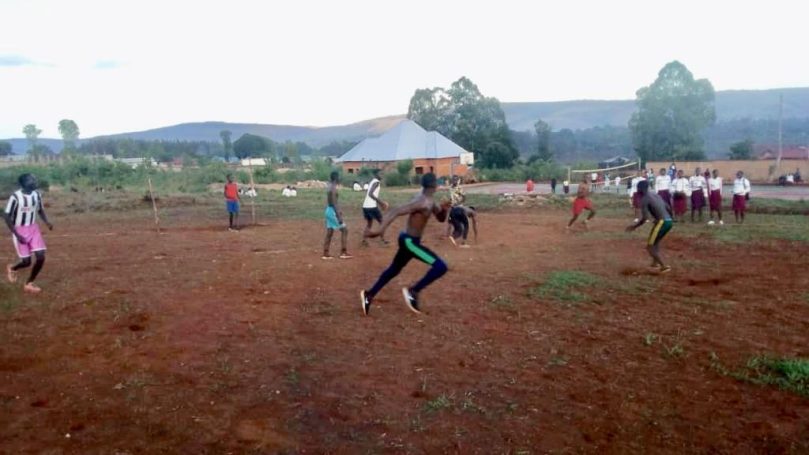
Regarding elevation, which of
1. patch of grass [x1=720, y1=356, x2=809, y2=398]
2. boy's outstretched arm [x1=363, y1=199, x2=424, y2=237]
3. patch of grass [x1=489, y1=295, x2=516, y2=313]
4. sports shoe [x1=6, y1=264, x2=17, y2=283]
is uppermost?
boy's outstretched arm [x1=363, y1=199, x2=424, y2=237]

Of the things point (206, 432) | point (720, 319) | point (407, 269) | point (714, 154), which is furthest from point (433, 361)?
point (714, 154)

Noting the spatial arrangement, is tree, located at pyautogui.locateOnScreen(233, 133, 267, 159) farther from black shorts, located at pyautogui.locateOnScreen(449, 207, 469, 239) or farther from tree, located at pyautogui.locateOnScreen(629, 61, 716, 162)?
black shorts, located at pyautogui.locateOnScreen(449, 207, 469, 239)

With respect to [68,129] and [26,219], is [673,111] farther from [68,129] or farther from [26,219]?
[68,129]

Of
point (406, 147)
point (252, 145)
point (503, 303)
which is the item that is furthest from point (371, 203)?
point (252, 145)

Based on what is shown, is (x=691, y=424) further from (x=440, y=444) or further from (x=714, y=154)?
(x=714, y=154)

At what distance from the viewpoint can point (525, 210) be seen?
2681 cm

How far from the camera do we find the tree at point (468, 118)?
66562 millimetres

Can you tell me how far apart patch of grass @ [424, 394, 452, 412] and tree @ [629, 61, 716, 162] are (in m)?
53.1

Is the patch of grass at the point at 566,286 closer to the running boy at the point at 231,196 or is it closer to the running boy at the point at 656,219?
the running boy at the point at 656,219

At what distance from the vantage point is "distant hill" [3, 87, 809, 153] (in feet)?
483

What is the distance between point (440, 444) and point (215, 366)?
262 cm

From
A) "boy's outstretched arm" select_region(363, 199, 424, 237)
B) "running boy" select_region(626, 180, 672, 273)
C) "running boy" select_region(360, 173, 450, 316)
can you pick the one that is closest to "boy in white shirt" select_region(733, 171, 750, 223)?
"running boy" select_region(626, 180, 672, 273)

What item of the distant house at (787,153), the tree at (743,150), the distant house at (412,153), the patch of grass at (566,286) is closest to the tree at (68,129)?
the distant house at (412,153)

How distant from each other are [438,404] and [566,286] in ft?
16.5
